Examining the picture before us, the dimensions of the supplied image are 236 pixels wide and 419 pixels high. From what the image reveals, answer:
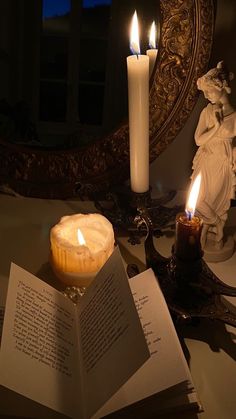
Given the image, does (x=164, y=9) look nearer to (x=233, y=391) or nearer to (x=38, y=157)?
(x=38, y=157)

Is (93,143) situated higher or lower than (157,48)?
lower

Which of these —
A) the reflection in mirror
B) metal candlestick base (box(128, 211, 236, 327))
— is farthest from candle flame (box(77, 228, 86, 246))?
the reflection in mirror

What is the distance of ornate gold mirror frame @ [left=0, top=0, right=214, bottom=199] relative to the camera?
0.78 m

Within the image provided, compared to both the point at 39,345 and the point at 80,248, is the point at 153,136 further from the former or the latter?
the point at 39,345

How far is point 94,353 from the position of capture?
0.52 metres

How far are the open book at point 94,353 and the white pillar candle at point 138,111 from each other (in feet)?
0.66

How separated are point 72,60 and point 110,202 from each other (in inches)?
11.3

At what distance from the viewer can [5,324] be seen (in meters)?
0.52

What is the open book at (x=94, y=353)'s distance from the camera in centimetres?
47

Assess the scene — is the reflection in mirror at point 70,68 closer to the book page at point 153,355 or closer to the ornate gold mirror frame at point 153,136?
the ornate gold mirror frame at point 153,136

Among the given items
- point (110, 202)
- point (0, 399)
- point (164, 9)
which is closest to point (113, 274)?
point (0, 399)

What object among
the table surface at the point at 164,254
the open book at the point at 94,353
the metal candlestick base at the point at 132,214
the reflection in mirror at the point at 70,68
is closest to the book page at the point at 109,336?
the open book at the point at 94,353

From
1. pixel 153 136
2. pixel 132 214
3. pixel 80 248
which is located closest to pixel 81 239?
pixel 80 248

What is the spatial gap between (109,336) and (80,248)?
0.55ft
